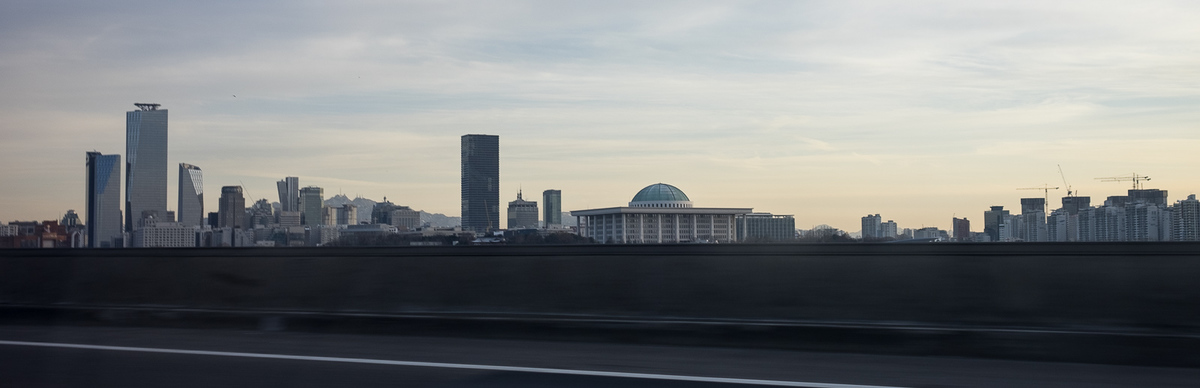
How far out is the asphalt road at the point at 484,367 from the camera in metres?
7.83

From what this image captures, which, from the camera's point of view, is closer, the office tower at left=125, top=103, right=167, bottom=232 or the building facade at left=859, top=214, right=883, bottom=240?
the building facade at left=859, top=214, right=883, bottom=240

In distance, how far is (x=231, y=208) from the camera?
23469 mm

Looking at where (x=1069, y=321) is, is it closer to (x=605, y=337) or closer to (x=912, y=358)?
(x=912, y=358)

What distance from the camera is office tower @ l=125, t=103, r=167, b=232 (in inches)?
1033

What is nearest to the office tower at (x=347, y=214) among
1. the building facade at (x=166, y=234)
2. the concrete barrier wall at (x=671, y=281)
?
the building facade at (x=166, y=234)

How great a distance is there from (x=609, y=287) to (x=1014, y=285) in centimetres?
474

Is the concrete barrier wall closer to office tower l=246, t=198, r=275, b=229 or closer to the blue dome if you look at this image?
office tower l=246, t=198, r=275, b=229

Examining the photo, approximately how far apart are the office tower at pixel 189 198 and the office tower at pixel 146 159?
78 cm

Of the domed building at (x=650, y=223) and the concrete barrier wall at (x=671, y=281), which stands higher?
the domed building at (x=650, y=223)

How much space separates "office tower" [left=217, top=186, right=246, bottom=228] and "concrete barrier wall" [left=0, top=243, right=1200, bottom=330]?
Answer: 7.37 metres

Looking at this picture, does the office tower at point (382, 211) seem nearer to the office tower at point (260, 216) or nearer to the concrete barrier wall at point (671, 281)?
the office tower at point (260, 216)

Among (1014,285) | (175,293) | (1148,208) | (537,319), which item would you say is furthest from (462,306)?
(1148,208)

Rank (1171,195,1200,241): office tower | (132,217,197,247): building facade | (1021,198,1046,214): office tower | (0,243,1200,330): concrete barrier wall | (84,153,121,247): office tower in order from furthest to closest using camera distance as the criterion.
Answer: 1. (84,153,121,247): office tower
2. (132,217,197,247): building facade
3. (1021,198,1046,214): office tower
4. (1171,195,1200,241): office tower
5. (0,243,1200,330): concrete barrier wall

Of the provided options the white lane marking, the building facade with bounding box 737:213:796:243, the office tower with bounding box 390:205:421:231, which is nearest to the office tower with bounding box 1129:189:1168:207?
the building facade with bounding box 737:213:796:243
